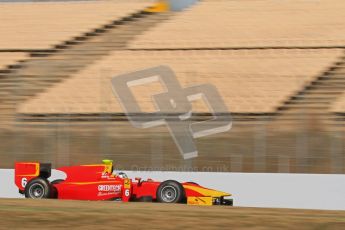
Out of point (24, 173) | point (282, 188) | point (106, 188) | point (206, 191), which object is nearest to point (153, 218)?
point (206, 191)

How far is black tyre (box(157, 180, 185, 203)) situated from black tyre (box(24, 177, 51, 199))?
4.90ft

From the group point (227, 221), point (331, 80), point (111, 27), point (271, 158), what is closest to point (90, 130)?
point (271, 158)

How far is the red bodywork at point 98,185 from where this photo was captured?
10.1 metres

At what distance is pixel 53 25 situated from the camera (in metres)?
24.1

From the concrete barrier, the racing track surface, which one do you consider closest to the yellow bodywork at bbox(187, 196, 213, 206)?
the concrete barrier

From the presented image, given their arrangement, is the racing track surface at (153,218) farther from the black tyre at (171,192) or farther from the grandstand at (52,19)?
the grandstand at (52,19)


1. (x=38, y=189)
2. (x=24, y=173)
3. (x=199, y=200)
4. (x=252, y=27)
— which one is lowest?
(x=199, y=200)

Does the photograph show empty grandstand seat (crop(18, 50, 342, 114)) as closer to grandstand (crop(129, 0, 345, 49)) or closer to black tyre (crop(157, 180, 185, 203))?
grandstand (crop(129, 0, 345, 49))

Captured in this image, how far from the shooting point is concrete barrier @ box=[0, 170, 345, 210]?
9.85 meters

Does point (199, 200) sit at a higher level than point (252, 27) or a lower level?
lower

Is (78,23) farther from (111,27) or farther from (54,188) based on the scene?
(54,188)

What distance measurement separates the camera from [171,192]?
995 centimetres

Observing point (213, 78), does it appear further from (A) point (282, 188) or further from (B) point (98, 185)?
(B) point (98, 185)

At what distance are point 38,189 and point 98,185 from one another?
798mm
